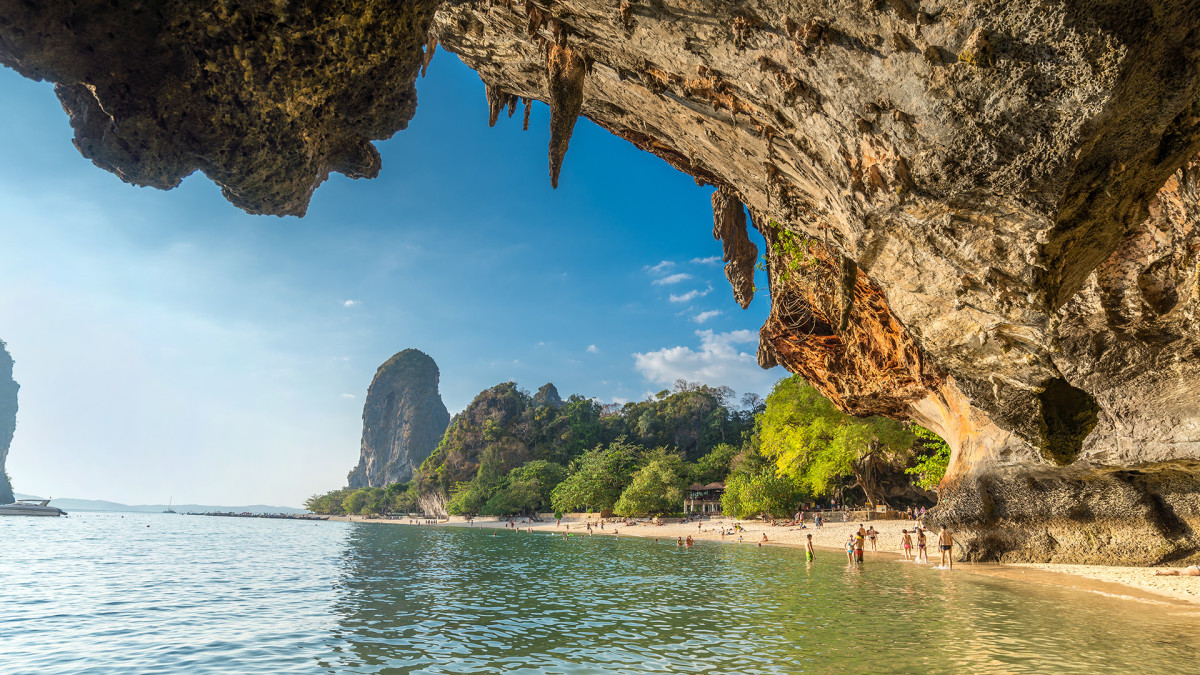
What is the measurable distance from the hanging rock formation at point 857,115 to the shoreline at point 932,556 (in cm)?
671

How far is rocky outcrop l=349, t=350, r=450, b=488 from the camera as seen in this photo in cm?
16050

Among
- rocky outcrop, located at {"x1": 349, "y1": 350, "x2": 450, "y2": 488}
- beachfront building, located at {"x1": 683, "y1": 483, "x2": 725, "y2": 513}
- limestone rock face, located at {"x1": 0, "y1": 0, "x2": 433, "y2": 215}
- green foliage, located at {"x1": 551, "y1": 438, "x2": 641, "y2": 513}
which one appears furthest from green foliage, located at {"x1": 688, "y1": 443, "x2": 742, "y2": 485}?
rocky outcrop, located at {"x1": 349, "y1": 350, "x2": 450, "y2": 488}

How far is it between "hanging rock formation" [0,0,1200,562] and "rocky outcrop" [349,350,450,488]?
527ft

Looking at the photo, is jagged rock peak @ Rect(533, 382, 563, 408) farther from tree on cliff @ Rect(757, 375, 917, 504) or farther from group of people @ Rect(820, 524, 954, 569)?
group of people @ Rect(820, 524, 954, 569)

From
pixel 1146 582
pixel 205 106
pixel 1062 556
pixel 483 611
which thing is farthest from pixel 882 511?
pixel 205 106

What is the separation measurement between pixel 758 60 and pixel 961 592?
14.6m

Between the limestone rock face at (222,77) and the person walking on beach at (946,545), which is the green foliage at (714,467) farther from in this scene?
the limestone rock face at (222,77)

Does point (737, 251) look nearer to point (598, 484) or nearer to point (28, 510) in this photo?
point (598, 484)

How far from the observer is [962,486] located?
17031mm

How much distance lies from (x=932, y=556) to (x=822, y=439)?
9924 millimetres

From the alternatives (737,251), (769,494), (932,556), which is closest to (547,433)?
(769,494)

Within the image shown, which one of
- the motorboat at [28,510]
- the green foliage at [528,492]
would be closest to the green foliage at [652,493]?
the green foliage at [528,492]

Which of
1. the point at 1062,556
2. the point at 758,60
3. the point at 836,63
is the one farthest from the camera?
the point at 1062,556

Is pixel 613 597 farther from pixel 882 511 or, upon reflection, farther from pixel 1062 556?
pixel 882 511
